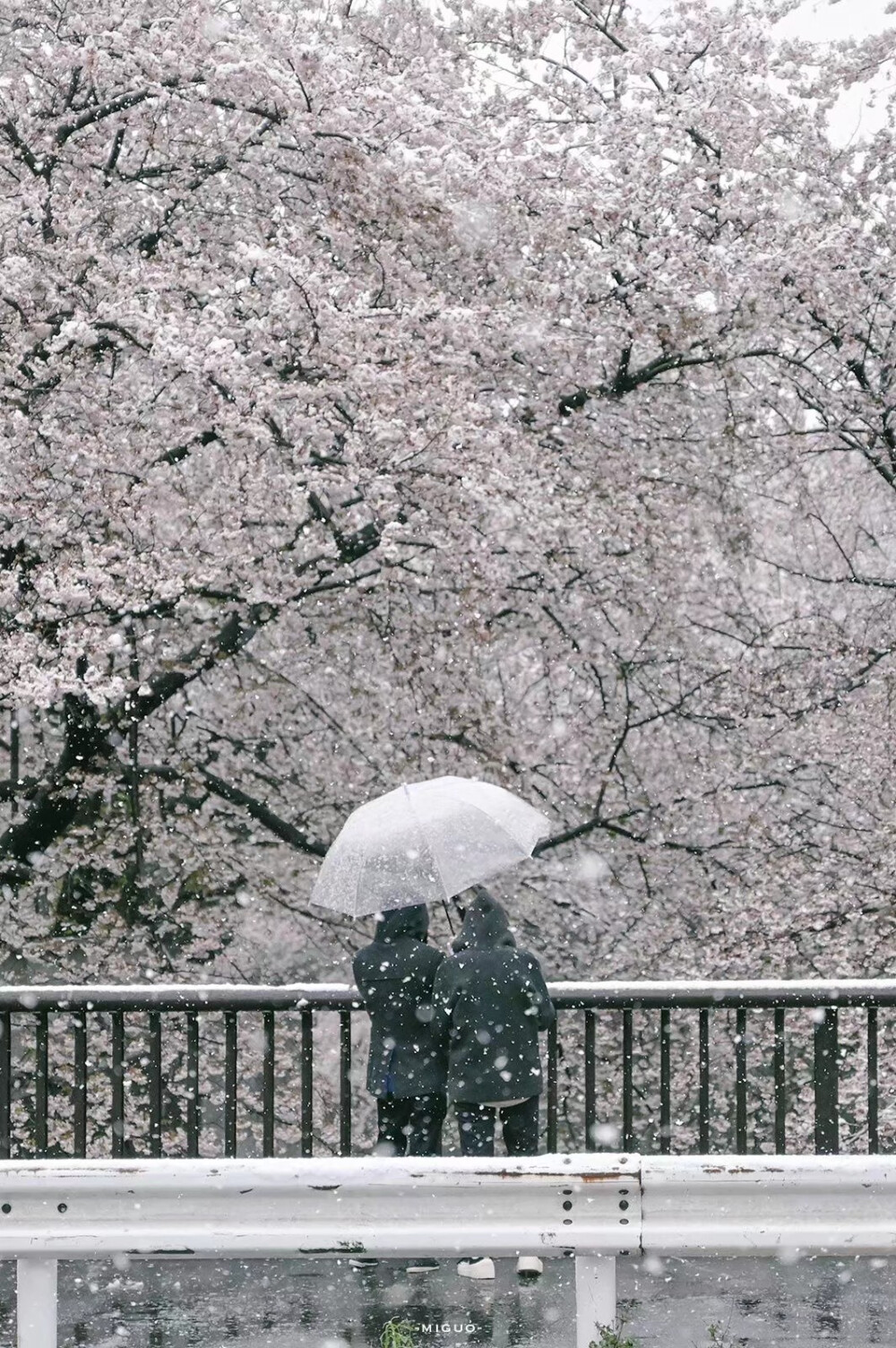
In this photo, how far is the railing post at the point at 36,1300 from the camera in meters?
4.34

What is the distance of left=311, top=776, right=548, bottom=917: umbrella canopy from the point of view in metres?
6.28

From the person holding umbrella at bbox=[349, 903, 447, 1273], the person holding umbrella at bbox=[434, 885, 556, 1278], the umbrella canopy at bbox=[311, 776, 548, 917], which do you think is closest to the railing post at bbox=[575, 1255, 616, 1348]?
the person holding umbrella at bbox=[434, 885, 556, 1278]

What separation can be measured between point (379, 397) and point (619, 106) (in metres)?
3.27

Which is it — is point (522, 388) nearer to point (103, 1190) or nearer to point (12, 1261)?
point (12, 1261)

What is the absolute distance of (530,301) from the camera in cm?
1150

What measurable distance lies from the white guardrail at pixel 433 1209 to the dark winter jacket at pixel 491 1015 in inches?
56.3

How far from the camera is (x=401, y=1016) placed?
20.0 ft

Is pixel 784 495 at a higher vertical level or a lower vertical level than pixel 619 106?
lower

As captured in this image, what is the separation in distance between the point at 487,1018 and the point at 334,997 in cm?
122

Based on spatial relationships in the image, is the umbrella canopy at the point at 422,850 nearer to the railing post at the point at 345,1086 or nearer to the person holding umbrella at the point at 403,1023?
the person holding umbrella at the point at 403,1023

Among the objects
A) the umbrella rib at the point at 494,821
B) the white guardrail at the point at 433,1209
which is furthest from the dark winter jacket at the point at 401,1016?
the white guardrail at the point at 433,1209

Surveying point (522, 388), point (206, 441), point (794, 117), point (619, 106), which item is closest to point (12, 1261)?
point (206, 441)

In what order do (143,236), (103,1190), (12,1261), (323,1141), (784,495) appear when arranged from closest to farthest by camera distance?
1. (103,1190)
2. (12,1261)
3. (143,236)
4. (323,1141)
5. (784,495)

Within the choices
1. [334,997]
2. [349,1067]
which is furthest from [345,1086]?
[334,997]
